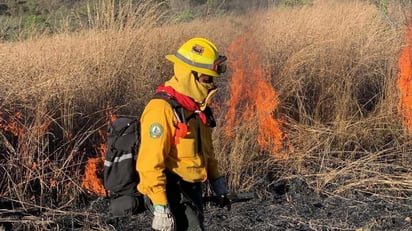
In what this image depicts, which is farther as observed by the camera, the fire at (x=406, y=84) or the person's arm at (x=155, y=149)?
the fire at (x=406, y=84)

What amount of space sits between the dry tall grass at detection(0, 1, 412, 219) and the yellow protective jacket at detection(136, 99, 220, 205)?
2442mm

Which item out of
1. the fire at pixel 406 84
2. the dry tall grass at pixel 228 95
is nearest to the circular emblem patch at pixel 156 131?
the dry tall grass at pixel 228 95

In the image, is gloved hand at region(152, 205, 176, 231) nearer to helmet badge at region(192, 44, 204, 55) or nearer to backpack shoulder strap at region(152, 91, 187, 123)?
backpack shoulder strap at region(152, 91, 187, 123)

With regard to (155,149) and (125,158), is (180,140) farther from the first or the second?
(125,158)

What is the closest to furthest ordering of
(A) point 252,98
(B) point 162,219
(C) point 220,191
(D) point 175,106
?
(B) point 162,219 < (D) point 175,106 < (C) point 220,191 < (A) point 252,98

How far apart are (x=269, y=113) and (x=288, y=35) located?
1.92 meters

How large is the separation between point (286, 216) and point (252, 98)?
217 centimetres

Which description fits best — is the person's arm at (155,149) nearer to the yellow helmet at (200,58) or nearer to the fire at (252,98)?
the yellow helmet at (200,58)

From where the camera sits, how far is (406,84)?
7527mm

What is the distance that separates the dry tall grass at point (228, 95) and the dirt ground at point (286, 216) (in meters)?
0.24

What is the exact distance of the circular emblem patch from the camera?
125 inches

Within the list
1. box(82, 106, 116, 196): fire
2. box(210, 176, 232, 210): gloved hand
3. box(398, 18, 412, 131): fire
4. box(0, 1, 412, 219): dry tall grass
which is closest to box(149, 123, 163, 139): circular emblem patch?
box(210, 176, 232, 210): gloved hand

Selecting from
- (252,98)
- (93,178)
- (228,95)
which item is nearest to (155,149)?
(93,178)

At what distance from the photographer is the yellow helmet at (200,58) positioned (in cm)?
337
